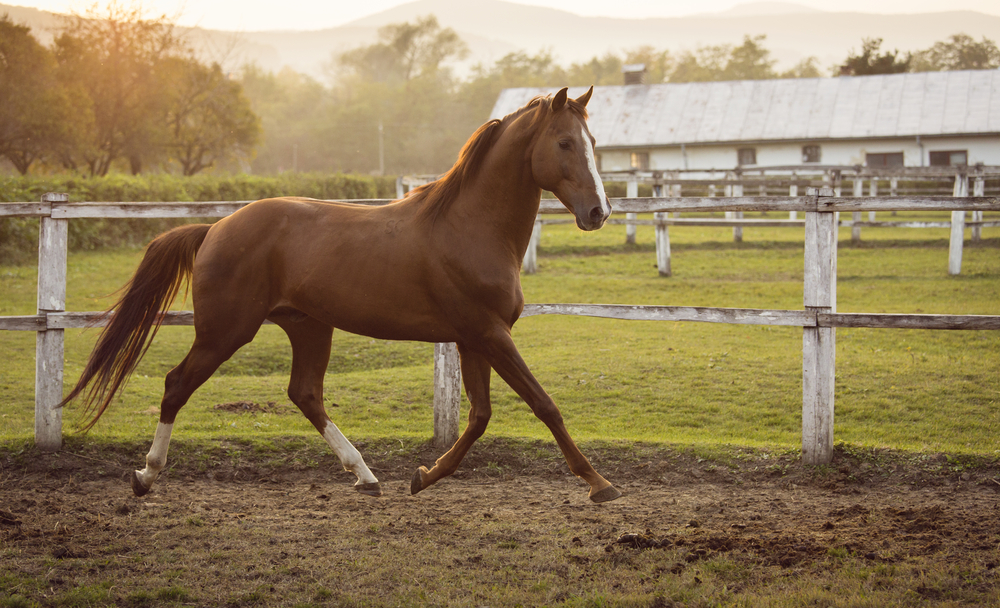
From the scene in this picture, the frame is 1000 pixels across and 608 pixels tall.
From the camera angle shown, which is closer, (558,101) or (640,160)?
(558,101)

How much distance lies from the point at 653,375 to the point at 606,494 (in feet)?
13.0

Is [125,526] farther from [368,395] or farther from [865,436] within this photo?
[865,436]

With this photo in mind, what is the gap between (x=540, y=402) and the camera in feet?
13.2

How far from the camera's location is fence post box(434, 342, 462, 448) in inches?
228

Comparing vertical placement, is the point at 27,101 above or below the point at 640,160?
below

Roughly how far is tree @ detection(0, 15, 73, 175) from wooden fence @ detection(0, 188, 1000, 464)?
22.0m

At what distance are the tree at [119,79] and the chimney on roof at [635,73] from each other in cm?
2388

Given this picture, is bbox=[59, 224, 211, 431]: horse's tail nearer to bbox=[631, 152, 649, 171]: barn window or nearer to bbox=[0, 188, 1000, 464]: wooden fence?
bbox=[0, 188, 1000, 464]: wooden fence

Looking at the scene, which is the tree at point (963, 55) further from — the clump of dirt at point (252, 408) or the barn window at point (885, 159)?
the clump of dirt at point (252, 408)

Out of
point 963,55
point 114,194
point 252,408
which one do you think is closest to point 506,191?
point 252,408

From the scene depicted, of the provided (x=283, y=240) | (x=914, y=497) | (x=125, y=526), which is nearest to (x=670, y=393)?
(x=914, y=497)

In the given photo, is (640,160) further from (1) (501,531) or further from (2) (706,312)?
(1) (501,531)

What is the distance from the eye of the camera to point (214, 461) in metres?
5.48

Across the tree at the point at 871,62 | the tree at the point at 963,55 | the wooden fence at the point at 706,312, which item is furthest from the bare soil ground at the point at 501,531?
the tree at the point at 963,55
